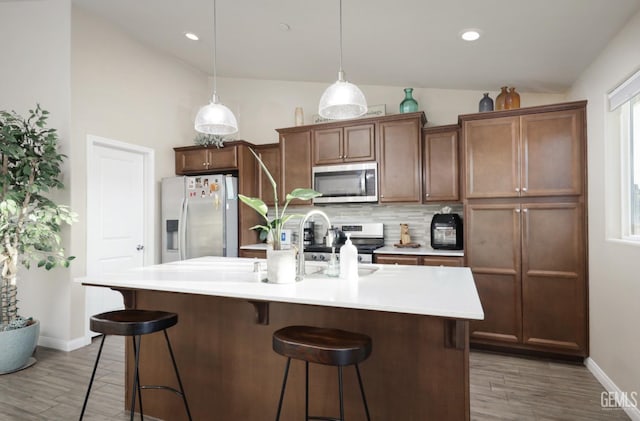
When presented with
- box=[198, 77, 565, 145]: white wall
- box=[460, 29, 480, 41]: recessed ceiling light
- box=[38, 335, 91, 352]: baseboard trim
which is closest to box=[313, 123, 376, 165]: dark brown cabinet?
box=[198, 77, 565, 145]: white wall

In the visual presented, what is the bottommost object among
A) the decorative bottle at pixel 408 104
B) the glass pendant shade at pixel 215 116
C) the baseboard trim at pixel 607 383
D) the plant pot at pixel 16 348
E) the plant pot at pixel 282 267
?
the baseboard trim at pixel 607 383

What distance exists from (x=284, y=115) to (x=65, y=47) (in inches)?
92.2

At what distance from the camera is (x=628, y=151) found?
2.37 meters

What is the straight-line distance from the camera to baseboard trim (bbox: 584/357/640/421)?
6.82 feet

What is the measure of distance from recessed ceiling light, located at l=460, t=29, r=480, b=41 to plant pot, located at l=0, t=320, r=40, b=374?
164 inches

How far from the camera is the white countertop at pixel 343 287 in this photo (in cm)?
133

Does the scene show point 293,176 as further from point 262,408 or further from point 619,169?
point 619,169

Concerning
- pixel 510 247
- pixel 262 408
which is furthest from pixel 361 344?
pixel 510 247

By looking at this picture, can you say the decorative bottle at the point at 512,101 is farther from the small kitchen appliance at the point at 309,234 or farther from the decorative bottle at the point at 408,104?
the small kitchen appliance at the point at 309,234

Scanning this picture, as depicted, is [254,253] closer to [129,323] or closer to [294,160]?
[294,160]

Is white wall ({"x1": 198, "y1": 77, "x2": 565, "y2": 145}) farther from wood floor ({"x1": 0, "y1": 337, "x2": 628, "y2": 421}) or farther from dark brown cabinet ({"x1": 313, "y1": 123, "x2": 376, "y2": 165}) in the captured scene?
wood floor ({"x1": 0, "y1": 337, "x2": 628, "y2": 421})

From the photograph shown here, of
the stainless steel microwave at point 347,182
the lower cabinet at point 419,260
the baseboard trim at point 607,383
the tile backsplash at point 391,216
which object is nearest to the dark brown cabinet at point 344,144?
the stainless steel microwave at point 347,182

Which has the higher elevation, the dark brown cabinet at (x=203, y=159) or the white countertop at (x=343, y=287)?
the dark brown cabinet at (x=203, y=159)

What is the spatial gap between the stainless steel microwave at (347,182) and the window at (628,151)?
78.5 inches
